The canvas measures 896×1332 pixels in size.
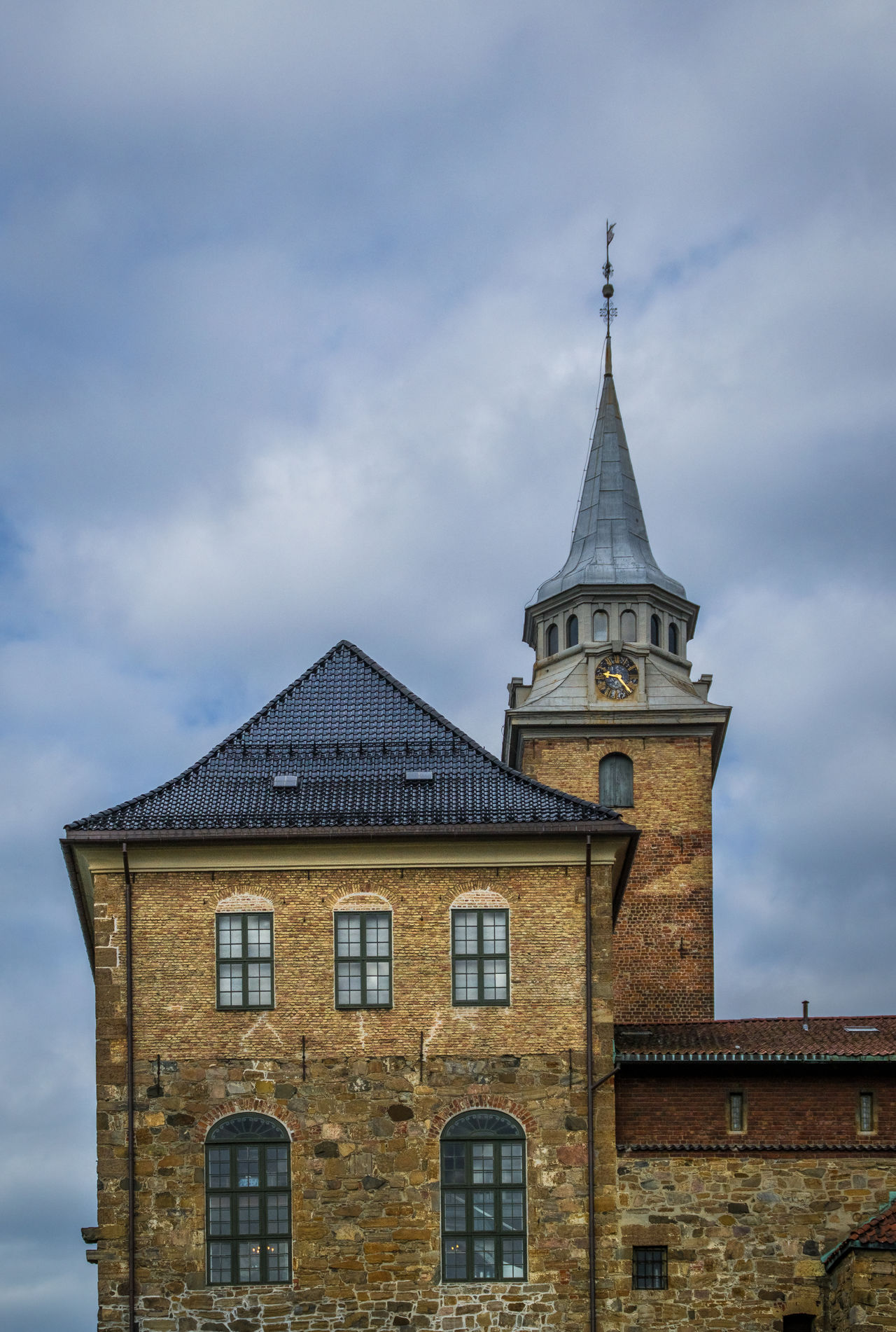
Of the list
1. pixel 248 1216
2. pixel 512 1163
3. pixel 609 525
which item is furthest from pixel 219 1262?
pixel 609 525

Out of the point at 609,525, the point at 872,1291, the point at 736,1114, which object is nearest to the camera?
the point at 872,1291

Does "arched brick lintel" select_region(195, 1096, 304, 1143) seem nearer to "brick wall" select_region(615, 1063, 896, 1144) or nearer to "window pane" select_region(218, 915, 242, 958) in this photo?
"window pane" select_region(218, 915, 242, 958)

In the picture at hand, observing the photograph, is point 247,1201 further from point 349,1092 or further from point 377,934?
point 377,934

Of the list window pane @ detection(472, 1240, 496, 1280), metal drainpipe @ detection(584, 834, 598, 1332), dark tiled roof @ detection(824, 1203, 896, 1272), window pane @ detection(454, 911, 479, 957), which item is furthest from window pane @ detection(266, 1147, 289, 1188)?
dark tiled roof @ detection(824, 1203, 896, 1272)

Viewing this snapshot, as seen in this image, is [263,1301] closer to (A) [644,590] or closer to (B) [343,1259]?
(B) [343,1259]

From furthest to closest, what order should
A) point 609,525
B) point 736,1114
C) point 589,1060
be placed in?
point 609,525, point 736,1114, point 589,1060

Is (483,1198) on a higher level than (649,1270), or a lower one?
higher

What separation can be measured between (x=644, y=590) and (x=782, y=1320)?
81.2 ft

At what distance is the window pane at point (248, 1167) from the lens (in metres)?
34.7

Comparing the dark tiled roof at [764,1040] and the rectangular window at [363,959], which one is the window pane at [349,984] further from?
the dark tiled roof at [764,1040]

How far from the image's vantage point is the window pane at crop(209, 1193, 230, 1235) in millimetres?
34531

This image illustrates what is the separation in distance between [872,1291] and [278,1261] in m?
9.52

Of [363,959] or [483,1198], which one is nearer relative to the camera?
[483,1198]

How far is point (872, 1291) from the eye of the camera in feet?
111
